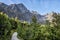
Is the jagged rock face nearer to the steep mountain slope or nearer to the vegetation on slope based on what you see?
the steep mountain slope

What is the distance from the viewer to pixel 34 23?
10695 mm

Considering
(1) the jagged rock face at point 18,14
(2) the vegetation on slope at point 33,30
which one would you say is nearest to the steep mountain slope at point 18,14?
(1) the jagged rock face at point 18,14

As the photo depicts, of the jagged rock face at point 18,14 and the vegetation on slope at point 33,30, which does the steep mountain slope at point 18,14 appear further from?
the vegetation on slope at point 33,30

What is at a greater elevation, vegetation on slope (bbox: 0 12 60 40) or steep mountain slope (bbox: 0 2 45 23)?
steep mountain slope (bbox: 0 2 45 23)

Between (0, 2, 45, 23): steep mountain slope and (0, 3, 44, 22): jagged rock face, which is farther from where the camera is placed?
(0, 3, 44, 22): jagged rock face

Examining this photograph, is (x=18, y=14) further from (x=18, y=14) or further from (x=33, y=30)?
(x=33, y=30)

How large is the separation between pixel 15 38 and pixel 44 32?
1.64m

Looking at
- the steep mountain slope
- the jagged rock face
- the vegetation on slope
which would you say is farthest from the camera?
the jagged rock face

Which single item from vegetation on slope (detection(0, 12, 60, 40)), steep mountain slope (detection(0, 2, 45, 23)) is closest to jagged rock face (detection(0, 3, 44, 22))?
steep mountain slope (detection(0, 2, 45, 23))

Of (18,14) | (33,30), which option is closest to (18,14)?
(18,14)

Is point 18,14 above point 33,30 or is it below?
above

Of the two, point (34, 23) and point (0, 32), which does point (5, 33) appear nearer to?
point (0, 32)

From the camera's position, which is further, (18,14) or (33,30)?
(18,14)

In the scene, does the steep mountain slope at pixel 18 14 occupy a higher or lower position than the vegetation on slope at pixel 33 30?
higher
